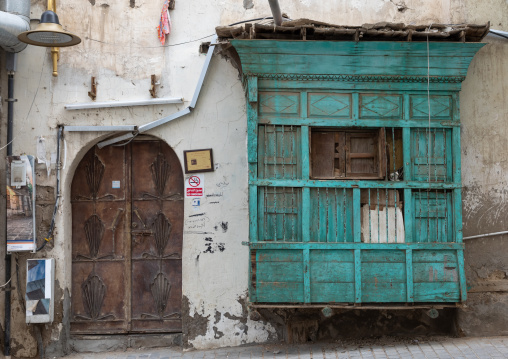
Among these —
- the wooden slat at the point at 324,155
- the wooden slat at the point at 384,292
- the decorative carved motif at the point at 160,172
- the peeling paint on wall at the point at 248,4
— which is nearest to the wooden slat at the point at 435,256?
the wooden slat at the point at 384,292

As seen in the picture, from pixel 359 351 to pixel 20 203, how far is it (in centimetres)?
415

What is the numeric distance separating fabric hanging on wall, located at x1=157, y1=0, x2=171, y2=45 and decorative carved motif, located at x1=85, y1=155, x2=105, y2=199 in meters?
1.65

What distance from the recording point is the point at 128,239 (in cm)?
666

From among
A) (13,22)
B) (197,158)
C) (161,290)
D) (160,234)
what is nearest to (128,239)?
(160,234)

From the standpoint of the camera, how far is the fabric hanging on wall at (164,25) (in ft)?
20.8

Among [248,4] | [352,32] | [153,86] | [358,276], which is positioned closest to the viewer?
[352,32]

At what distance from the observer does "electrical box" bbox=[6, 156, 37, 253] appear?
6.22 meters

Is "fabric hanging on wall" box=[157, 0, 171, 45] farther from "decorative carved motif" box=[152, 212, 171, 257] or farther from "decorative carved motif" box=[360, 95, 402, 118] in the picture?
"decorative carved motif" box=[360, 95, 402, 118]

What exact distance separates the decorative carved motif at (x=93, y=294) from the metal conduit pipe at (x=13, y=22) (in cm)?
281

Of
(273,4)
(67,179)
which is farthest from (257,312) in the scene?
(273,4)

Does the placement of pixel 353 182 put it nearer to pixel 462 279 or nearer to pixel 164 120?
pixel 462 279

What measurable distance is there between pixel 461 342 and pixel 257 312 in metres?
2.26

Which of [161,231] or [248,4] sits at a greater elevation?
[248,4]

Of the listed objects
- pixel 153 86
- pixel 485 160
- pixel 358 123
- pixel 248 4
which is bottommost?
pixel 485 160
